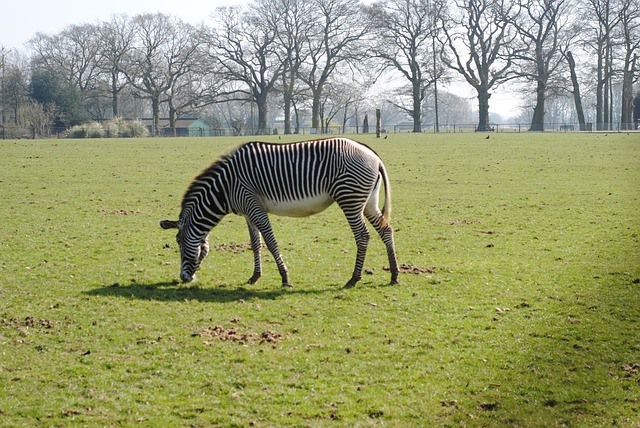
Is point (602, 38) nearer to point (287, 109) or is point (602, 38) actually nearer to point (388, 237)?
point (287, 109)

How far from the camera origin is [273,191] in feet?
35.2

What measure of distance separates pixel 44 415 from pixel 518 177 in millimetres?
23402

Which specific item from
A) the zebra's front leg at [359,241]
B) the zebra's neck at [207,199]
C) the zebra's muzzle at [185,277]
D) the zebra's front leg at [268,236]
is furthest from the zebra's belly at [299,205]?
the zebra's muzzle at [185,277]

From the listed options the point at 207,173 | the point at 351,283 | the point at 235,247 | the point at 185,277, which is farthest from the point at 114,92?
the point at 351,283

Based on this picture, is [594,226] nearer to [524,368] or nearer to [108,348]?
[524,368]

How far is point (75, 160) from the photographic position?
112 ft

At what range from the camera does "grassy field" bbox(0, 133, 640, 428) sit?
245 inches

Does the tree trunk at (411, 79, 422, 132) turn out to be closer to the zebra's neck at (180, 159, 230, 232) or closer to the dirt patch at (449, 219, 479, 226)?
the dirt patch at (449, 219, 479, 226)

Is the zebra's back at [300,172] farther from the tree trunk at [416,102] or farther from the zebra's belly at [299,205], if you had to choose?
the tree trunk at [416,102]

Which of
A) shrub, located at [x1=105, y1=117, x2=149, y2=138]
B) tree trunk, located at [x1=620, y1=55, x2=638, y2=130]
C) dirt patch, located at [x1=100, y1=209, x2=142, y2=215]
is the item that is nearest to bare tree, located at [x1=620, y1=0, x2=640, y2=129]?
tree trunk, located at [x1=620, y1=55, x2=638, y2=130]

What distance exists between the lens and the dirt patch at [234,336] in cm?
795

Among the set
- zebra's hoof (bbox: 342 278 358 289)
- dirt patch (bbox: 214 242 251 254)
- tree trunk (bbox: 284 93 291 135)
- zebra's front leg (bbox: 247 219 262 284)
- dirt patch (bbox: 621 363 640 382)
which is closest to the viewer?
dirt patch (bbox: 621 363 640 382)

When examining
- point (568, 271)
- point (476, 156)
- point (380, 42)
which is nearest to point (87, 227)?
point (568, 271)

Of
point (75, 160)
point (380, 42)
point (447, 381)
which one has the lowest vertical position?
point (447, 381)
